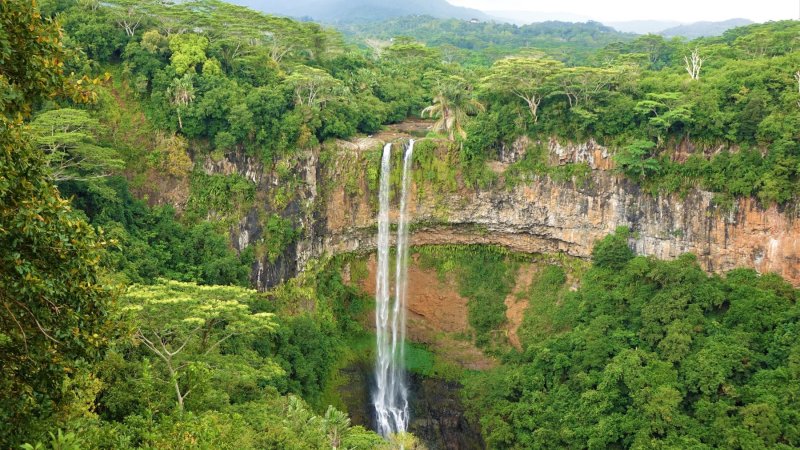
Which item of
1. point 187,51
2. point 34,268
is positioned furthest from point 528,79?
point 34,268

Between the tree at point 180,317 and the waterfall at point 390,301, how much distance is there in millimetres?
12541

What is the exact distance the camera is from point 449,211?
30.5 meters

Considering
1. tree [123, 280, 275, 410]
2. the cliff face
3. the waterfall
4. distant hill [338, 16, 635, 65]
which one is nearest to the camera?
tree [123, 280, 275, 410]

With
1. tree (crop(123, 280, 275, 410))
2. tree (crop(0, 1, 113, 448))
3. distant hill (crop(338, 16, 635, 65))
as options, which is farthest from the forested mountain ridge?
distant hill (crop(338, 16, 635, 65))

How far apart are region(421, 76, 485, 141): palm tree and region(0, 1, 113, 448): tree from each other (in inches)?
901

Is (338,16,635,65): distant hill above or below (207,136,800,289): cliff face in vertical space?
above

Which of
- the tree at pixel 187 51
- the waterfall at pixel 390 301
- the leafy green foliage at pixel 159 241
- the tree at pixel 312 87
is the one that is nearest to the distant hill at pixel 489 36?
the waterfall at pixel 390 301

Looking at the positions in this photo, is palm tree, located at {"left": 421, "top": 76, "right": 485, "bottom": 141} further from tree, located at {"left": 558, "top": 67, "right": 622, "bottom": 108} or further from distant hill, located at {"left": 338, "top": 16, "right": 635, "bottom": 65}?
distant hill, located at {"left": 338, "top": 16, "right": 635, "bottom": 65}

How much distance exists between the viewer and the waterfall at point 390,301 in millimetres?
29203

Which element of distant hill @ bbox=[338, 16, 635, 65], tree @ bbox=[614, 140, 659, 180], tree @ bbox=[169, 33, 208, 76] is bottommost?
tree @ bbox=[614, 140, 659, 180]

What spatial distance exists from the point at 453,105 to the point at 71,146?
14.9m

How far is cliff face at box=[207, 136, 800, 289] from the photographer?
2528 cm

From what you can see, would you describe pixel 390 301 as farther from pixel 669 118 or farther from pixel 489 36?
pixel 489 36

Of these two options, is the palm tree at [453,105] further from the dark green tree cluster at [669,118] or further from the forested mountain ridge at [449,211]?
the dark green tree cluster at [669,118]
